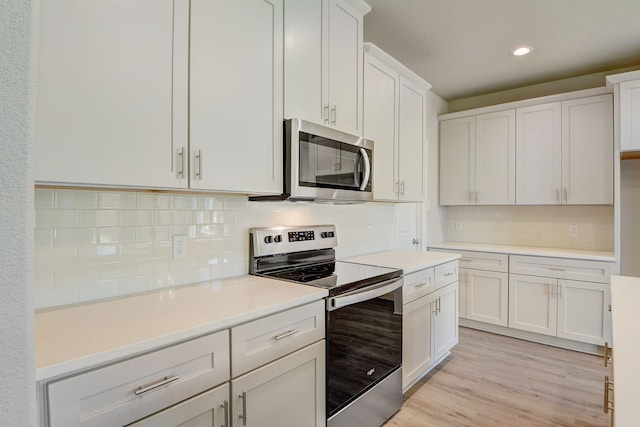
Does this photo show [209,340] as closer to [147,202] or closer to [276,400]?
[276,400]

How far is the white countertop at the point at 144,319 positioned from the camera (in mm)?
895

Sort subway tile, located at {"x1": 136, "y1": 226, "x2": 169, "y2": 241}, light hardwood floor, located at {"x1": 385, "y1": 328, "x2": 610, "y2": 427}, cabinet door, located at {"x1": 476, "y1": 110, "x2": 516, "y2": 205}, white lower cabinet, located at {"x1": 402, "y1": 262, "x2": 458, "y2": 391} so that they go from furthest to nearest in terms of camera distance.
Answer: cabinet door, located at {"x1": 476, "y1": 110, "x2": 516, "y2": 205} → white lower cabinet, located at {"x1": 402, "y1": 262, "x2": 458, "y2": 391} → light hardwood floor, located at {"x1": 385, "y1": 328, "x2": 610, "y2": 427} → subway tile, located at {"x1": 136, "y1": 226, "x2": 169, "y2": 241}

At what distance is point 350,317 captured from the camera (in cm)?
172

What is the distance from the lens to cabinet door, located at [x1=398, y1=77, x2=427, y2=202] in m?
2.75

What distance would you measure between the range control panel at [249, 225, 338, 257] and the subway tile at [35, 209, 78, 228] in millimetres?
837

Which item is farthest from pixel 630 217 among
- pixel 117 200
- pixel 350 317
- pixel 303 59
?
pixel 117 200

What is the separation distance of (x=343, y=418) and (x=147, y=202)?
55.1 inches

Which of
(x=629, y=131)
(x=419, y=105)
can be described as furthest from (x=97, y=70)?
(x=629, y=131)

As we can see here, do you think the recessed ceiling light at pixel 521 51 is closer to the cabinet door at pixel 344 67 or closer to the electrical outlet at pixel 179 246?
the cabinet door at pixel 344 67

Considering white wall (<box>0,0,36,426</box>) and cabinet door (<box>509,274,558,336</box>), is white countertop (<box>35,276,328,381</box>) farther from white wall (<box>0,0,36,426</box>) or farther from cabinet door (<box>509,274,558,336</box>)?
cabinet door (<box>509,274,558,336</box>)

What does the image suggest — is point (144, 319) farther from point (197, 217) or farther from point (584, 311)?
point (584, 311)

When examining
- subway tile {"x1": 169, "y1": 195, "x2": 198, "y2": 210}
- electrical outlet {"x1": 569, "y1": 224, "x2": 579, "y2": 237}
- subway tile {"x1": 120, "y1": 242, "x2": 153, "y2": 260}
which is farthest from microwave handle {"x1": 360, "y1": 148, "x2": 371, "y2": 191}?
electrical outlet {"x1": 569, "y1": 224, "x2": 579, "y2": 237}

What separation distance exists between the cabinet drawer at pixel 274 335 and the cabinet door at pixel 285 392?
1.2 inches

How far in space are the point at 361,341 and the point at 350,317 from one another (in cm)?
19
